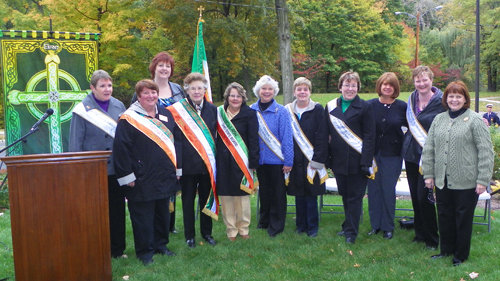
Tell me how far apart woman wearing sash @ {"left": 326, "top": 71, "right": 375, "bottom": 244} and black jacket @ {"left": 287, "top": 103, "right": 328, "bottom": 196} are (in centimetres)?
10

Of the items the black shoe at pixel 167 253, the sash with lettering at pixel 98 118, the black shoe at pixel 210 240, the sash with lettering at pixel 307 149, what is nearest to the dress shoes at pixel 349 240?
the sash with lettering at pixel 307 149

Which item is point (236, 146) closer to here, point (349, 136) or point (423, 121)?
point (349, 136)

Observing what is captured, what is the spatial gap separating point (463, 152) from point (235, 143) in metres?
2.31

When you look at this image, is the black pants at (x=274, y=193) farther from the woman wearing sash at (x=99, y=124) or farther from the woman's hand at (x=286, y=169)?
the woman wearing sash at (x=99, y=124)

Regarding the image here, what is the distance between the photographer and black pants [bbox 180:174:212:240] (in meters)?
4.77

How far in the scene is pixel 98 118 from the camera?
418cm

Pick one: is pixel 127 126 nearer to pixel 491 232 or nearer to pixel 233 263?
pixel 233 263

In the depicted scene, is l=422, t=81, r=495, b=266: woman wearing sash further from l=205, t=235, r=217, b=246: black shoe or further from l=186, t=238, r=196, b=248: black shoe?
l=186, t=238, r=196, b=248: black shoe

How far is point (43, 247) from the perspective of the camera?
326 cm

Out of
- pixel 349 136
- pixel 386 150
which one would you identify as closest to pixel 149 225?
pixel 349 136

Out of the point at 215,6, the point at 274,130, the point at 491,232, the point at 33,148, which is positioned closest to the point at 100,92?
the point at 274,130

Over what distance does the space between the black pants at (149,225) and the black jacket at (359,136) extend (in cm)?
198

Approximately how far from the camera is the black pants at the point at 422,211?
4574mm

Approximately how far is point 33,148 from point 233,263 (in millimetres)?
4356
